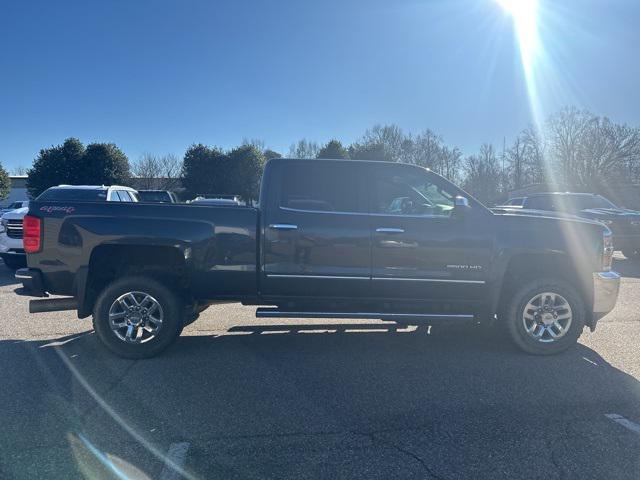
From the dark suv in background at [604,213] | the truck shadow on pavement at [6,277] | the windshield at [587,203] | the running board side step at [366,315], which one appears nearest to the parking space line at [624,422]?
the running board side step at [366,315]

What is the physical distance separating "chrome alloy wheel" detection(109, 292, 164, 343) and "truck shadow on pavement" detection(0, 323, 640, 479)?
0.29 metres

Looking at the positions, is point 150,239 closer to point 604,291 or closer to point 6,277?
point 604,291

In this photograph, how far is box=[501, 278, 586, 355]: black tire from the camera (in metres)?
5.06

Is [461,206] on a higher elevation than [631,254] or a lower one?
higher

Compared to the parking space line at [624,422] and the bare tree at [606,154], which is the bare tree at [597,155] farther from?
the parking space line at [624,422]

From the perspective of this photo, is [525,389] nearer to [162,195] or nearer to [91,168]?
[162,195]

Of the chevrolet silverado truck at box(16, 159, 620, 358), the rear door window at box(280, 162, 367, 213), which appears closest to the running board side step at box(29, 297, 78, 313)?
the chevrolet silverado truck at box(16, 159, 620, 358)

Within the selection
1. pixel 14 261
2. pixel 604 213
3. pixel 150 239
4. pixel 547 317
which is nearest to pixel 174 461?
pixel 150 239

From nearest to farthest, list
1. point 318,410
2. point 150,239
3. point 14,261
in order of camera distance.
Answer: point 318,410, point 150,239, point 14,261

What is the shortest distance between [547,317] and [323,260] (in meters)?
2.57

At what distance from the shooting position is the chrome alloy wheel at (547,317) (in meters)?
5.09

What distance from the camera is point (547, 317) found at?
5.12 m

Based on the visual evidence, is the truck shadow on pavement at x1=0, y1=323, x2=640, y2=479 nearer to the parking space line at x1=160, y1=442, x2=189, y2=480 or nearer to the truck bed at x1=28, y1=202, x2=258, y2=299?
the parking space line at x1=160, y1=442, x2=189, y2=480

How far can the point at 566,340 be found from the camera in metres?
5.09
